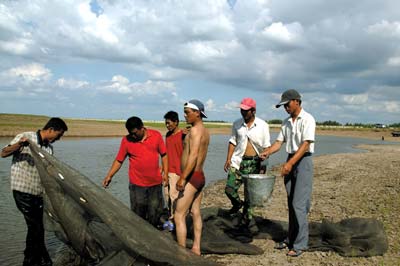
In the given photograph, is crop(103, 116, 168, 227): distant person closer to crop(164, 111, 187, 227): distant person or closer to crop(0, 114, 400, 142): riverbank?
crop(164, 111, 187, 227): distant person

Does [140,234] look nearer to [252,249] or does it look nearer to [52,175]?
[52,175]

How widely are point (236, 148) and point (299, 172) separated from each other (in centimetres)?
124

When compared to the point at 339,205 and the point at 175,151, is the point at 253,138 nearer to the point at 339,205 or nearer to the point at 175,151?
the point at 175,151

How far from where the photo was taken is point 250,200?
5.18m

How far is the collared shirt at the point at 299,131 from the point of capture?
193 inches

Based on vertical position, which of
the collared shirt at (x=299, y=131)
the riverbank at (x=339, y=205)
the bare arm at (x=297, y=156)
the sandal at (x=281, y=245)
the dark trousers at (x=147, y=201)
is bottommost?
the riverbank at (x=339, y=205)

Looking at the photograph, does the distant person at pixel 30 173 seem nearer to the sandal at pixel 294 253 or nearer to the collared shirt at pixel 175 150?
the collared shirt at pixel 175 150

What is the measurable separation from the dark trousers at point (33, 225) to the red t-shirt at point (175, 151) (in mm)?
2162

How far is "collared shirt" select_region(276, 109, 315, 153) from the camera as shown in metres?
4.90

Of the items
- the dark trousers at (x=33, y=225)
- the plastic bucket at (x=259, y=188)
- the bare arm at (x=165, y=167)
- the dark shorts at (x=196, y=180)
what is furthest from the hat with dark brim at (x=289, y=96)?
the dark trousers at (x=33, y=225)

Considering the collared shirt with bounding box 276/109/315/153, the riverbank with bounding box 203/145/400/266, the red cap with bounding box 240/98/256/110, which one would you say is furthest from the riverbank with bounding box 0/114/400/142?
the collared shirt with bounding box 276/109/315/153

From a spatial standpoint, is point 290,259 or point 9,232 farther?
point 9,232

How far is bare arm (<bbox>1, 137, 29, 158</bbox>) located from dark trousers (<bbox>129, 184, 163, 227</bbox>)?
174 centimetres

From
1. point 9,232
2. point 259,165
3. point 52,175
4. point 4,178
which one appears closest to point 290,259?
point 259,165
